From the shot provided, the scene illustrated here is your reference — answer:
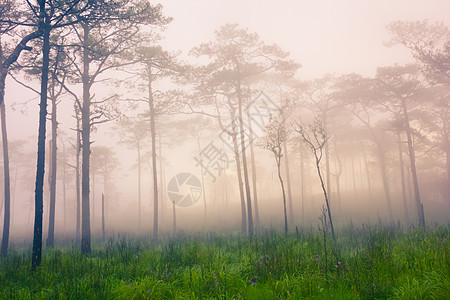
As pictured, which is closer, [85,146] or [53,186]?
[85,146]

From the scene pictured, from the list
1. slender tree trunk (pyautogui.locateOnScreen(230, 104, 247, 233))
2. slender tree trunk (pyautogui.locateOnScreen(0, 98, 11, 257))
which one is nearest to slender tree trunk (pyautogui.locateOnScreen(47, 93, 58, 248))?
slender tree trunk (pyautogui.locateOnScreen(0, 98, 11, 257))

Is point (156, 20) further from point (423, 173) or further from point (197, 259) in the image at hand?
point (423, 173)

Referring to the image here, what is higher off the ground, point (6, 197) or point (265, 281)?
point (6, 197)

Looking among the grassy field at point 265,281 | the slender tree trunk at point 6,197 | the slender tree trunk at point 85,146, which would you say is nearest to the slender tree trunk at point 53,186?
the slender tree trunk at point 6,197

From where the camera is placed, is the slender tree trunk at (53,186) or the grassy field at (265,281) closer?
the grassy field at (265,281)

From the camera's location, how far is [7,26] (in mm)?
12586

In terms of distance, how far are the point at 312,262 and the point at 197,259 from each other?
2.83 meters

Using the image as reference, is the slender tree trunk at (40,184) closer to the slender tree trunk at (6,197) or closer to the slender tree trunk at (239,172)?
the slender tree trunk at (6,197)

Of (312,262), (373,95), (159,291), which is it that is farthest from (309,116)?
(159,291)

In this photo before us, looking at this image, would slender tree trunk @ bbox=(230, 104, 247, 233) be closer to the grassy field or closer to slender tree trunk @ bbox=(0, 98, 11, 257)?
the grassy field

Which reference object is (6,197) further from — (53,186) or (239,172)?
(239,172)


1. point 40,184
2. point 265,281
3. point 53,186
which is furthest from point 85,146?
point 265,281

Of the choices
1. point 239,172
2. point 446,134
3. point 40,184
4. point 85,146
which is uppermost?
point 446,134

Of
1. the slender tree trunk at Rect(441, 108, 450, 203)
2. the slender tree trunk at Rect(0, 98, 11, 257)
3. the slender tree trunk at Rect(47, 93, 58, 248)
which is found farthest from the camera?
the slender tree trunk at Rect(441, 108, 450, 203)
